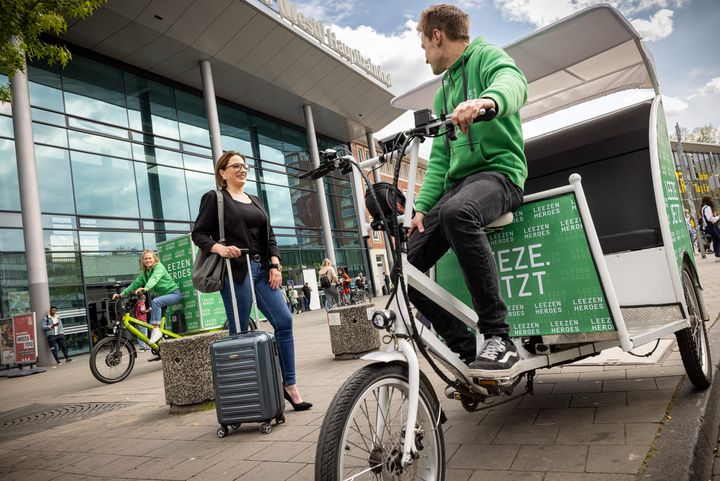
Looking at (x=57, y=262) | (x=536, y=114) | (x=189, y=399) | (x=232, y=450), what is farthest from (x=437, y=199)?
(x=57, y=262)

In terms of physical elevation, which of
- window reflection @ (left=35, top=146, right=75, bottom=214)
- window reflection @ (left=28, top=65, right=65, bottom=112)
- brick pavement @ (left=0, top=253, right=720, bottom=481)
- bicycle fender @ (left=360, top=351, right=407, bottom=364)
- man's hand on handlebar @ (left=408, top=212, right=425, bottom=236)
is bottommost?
brick pavement @ (left=0, top=253, right=720, bottom=481)

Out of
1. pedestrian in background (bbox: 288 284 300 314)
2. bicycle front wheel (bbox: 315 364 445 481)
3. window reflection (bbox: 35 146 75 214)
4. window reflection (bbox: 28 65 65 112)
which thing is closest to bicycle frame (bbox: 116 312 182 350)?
bicycle front wheel (bbox: 315 364 445 481)

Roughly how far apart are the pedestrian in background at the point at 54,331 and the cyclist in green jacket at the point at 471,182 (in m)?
14.4

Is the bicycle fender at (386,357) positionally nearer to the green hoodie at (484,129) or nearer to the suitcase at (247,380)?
the green hoodie at (484,129)

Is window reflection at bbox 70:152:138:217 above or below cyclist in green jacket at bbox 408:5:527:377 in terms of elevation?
above

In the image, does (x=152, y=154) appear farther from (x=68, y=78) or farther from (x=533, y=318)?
(x=533, y=318)

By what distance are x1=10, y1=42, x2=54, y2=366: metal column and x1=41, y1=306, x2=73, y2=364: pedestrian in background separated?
0.14 m

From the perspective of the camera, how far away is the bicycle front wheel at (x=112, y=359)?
771 cm

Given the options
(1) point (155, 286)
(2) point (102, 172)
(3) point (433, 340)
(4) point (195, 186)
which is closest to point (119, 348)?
(1) point (155, 286)

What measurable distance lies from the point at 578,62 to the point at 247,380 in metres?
3.74

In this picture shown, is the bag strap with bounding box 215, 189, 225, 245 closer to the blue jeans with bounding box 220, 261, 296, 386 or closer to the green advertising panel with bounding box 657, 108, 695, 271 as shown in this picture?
the blue jeans with bounding box 220, 261, 296, 386

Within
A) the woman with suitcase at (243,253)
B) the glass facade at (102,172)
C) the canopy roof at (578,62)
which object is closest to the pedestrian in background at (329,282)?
the glass facade at (102,172)

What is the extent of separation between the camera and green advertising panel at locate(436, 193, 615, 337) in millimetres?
2406

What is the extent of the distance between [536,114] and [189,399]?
440cm
